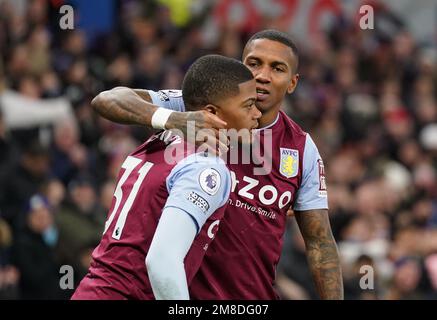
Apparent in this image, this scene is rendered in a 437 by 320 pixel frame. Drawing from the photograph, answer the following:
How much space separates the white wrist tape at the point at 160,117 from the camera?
5605 millimetres

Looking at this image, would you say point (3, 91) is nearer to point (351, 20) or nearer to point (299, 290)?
point (299, 290)

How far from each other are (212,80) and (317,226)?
59.5 inches

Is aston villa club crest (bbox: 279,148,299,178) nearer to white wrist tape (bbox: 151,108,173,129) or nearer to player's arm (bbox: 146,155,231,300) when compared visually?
white wrist tape (bbox: 151,108,173,129)

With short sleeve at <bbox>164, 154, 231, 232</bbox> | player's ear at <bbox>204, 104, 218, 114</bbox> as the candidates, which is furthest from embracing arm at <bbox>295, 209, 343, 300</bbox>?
short sleeve at <bbox>164, 154, 231, 232</bbox>

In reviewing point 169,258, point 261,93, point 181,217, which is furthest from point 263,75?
point 169,258

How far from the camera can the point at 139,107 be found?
588 cm

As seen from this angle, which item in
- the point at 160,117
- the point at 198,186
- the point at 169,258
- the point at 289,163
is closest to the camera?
the point at 169,258

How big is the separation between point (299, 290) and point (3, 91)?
392 cm

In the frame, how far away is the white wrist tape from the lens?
561 centimetres

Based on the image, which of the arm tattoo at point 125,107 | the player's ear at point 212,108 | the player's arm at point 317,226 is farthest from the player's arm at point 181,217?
the player's arm at point 317,226

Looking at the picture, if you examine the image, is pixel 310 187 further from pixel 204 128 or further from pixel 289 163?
pixel 204 128

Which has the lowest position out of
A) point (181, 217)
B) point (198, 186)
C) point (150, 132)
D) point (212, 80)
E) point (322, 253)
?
point (150, 132)

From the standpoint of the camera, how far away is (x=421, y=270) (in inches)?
433
